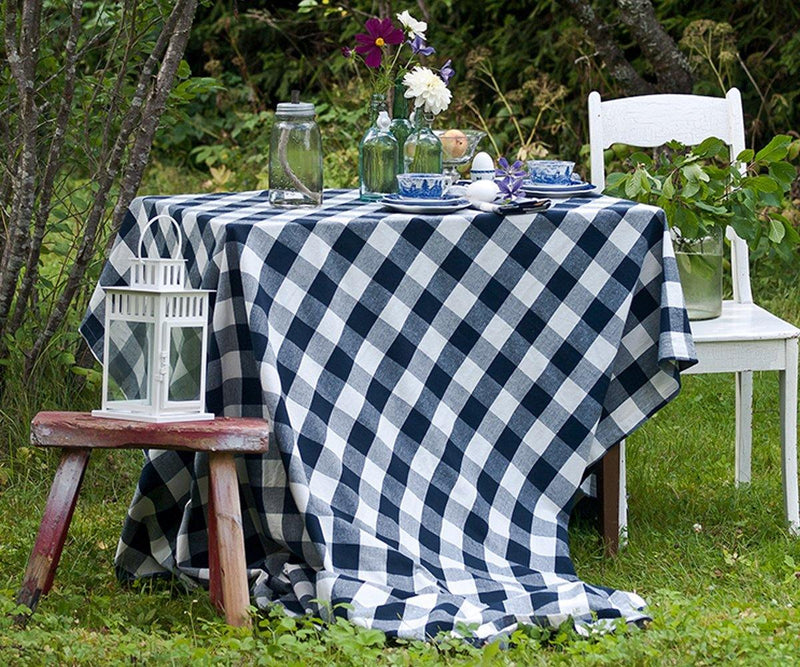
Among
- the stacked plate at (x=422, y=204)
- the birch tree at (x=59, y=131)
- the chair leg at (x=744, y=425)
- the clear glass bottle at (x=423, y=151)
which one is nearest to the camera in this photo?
the stacked plate at (x=422, y=204)

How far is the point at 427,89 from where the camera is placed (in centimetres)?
277

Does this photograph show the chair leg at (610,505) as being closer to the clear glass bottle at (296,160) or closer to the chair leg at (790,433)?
the chair leg at (790,433)

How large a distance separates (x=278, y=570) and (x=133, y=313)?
0.59 m

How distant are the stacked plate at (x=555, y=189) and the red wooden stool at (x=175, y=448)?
0.89 m

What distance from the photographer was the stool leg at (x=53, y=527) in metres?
2.44

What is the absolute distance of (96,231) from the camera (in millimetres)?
3434

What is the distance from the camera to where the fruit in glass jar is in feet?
9.88

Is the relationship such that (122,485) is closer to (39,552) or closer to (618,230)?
(39,552)

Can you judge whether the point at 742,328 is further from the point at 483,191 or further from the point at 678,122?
the point at 483,191

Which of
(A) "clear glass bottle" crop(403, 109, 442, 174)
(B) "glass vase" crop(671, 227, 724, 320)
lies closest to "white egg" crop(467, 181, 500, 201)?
(A) "clear glass bottle" crop(403, 109, 442, 174)

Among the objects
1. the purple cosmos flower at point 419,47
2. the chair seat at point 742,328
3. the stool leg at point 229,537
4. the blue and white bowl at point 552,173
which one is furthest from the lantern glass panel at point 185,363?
the chair seat at point 742,328

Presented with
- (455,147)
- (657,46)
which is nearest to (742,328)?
(455,147)

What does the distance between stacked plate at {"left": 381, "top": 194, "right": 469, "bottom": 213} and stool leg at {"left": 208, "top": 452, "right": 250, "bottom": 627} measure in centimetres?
64

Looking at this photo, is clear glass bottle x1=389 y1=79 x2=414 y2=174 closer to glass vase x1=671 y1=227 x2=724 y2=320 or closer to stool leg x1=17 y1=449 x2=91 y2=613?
glass vase x1=671 y1=227 x2=724 y2=320
